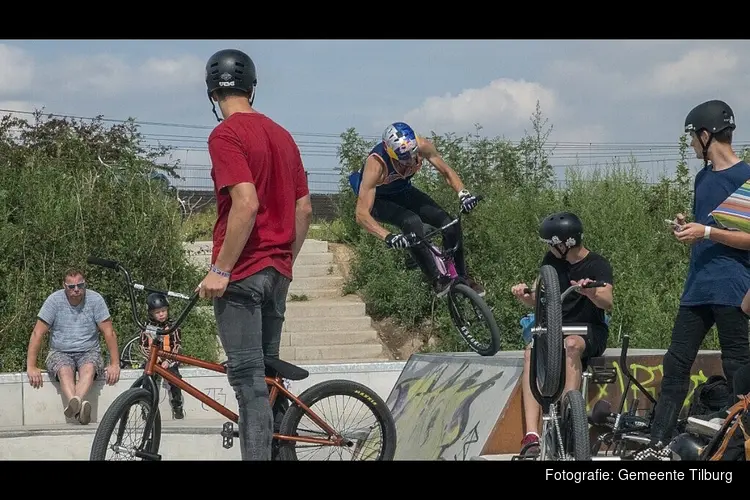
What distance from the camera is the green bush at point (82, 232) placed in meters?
12.4

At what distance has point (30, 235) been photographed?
1283 cm

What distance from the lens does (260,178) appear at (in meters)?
4.37

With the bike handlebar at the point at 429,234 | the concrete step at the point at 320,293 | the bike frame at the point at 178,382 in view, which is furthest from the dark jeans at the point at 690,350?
the concrete step at the point at 320,293

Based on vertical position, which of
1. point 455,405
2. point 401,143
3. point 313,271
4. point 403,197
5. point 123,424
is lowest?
point 455,405

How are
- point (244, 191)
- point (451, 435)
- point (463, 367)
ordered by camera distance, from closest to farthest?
point (244, 191) < point (451, 435) < point (463, 367)

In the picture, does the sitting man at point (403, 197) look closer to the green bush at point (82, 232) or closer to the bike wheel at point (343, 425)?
the bike wheel at point (343, 425)

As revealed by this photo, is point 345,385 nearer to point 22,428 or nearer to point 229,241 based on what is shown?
point 229,241

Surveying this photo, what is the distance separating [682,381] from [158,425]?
2.81 m

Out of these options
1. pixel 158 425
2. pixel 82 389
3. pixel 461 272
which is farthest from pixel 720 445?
pixel 82 389

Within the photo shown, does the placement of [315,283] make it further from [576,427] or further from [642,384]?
[576,427]

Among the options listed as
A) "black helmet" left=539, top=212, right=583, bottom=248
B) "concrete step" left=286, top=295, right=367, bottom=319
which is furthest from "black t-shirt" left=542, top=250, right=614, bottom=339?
"concrete step" left=286, top=295, right=367, bottom=319

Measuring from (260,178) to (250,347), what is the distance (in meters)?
0.76

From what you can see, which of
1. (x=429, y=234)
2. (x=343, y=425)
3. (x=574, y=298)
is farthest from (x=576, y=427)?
(x=429, y=234)

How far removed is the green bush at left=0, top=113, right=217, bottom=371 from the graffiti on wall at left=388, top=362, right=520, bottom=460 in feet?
18.3
